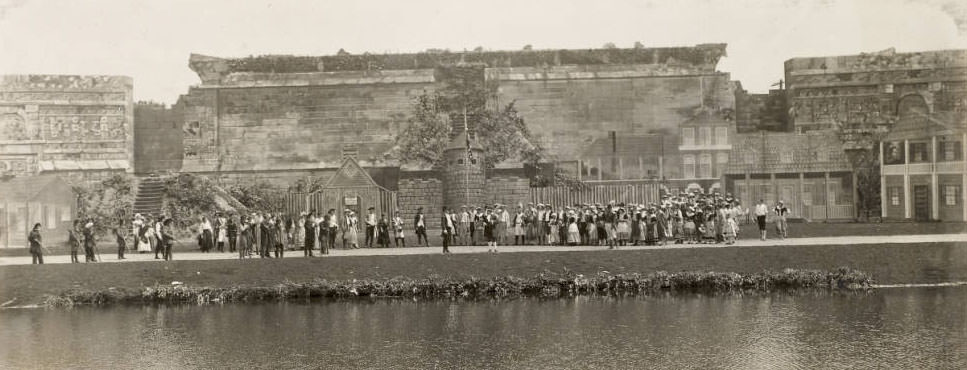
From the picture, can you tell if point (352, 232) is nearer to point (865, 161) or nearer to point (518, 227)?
point (518, 227)

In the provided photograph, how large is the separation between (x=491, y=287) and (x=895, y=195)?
42.9 ft

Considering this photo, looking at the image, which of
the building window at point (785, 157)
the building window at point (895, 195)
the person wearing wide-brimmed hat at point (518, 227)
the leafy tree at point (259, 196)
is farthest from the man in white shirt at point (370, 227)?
the building window at point (895, 195)

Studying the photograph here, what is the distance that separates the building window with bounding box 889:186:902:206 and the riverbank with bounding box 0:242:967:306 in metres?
6.01

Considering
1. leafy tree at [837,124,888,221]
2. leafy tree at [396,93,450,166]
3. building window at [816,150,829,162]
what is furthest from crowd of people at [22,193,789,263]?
leafy tree at [837,124,888,221]

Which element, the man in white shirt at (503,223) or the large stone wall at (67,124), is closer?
the man in white shirt at (503,223)

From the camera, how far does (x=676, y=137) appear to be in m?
25.8

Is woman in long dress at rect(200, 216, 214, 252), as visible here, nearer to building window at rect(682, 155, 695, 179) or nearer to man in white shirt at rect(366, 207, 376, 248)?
man in white shirt at rect(366, 207, 376, 248)

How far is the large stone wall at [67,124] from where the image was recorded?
2575 centimetres

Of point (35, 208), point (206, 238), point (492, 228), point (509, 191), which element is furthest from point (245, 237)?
point (35, 208)

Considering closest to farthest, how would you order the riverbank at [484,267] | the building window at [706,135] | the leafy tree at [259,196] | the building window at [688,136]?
the riverbank at [484,267]
the leafy tree at [259,196]
the building window at [706,135]
the building window at [688,136]

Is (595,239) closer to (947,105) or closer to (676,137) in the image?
(676,137)

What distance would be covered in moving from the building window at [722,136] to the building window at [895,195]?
14.6 ft

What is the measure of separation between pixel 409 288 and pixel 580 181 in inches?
366

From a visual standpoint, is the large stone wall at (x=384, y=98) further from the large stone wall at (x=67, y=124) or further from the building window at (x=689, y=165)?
the large stone wall at (x=67, y=124)
